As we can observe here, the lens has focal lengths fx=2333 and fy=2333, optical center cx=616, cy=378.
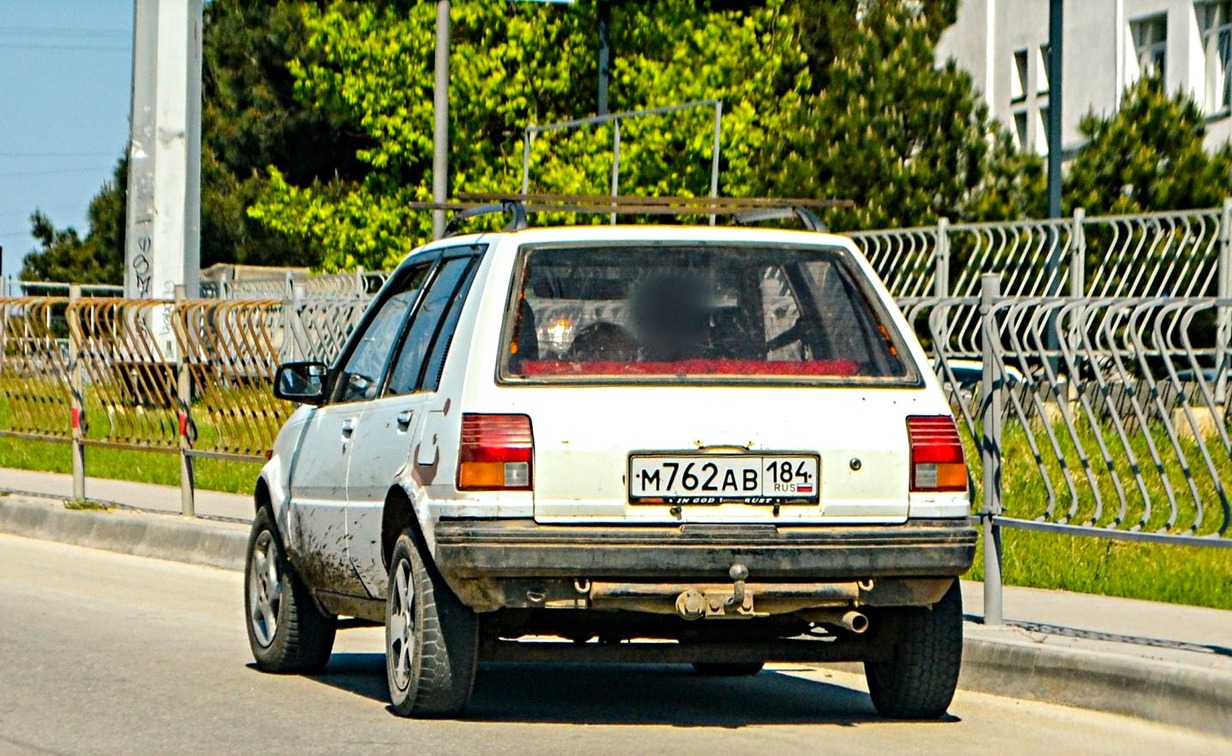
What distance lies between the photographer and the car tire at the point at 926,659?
791 cm

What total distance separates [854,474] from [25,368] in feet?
41.8

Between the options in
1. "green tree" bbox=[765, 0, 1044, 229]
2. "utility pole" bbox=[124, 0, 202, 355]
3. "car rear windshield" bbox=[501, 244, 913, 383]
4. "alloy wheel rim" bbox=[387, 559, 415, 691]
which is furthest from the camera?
"green tree" bbox=[765, 0, 1044, 229]

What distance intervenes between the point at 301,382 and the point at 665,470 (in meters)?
2.40

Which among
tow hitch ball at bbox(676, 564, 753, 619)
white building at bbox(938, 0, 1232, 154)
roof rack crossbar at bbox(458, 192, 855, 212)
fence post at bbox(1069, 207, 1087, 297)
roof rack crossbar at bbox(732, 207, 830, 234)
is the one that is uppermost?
white building at bbox(938, 0, 1232, 154)

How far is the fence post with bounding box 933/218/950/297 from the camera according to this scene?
2044cm

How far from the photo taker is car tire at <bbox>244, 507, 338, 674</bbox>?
9352 mm

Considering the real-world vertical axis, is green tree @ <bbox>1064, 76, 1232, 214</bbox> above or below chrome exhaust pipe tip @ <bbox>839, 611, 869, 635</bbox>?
above

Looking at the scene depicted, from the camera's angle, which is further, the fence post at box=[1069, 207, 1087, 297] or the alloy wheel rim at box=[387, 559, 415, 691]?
the fence post at box=[1069, 207, 1087, 297]

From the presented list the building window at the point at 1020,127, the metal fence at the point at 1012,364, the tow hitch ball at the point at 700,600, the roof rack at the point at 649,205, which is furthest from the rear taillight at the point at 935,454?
the building window at the point at 1020,127

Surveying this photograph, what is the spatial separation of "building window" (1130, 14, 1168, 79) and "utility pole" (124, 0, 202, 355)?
60.6ft

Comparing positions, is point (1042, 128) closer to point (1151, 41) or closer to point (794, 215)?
point (1151, 41)

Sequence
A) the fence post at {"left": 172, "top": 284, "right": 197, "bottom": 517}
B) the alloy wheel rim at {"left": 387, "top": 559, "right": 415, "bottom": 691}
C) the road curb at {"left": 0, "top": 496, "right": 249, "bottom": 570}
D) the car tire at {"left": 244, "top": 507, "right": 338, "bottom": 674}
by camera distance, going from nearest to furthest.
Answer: the alloy wheel rim at {"left": 387, "top": 559, "right": 415, "bottom": 691}, the car tire at {"left": 244, "top": 507, "right": 338, "bottom": 674}, the road curb at {"left": 0, "top": 496, "right": 249, "bottom": 570}, the fence post at {"left": 172, "top": 284, "right": 197, "bottom": 517}

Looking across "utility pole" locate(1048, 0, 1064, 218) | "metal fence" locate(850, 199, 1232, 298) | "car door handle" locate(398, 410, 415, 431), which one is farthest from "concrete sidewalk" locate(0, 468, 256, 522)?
"utility pole" locate(1048, 0, 1064, 218)

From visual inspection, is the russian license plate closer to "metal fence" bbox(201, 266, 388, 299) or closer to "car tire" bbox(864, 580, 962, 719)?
"car tire" bbox(864, 580, 962, 719)
